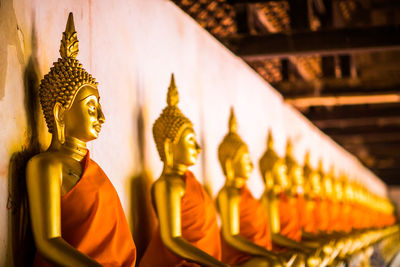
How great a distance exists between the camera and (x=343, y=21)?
24.9ft

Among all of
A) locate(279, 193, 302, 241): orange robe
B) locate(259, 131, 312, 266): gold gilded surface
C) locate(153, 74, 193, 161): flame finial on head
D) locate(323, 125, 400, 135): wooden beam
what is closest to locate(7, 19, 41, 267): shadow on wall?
locate(153, 74, 193, 161): flame finial on head

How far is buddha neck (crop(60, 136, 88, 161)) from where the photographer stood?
269 centimetres

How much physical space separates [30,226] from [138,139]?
1.27 metres

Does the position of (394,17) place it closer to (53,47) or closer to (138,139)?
(138,139)

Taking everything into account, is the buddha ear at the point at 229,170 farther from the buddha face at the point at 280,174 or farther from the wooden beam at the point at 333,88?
the wooden beam at the point at 333,88

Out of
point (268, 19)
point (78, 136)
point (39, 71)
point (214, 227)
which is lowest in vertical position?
point (214, 227)

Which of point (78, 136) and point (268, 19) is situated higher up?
point (268, 19)

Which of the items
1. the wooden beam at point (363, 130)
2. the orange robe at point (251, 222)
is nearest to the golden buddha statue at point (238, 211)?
the orange robe at point (251, 222)

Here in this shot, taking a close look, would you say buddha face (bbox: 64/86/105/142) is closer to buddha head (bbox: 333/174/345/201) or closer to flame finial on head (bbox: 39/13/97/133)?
flame finial on head (bbox: 39/13/97/133)

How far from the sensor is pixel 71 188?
2.60m

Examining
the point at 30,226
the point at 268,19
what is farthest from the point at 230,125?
the point at 268,19

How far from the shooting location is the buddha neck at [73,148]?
2.69 m

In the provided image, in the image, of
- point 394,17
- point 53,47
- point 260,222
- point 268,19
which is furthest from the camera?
point 394,17

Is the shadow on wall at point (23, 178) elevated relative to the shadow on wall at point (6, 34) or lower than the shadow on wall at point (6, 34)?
lower
